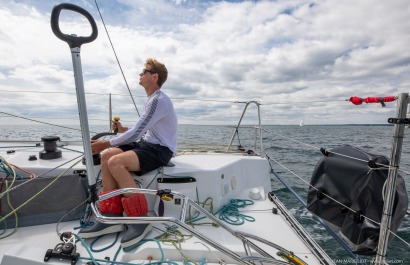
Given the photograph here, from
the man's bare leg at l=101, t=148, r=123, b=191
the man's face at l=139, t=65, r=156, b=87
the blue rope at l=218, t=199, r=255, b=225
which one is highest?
the man's face at l=139, t=65, r=156, b=87

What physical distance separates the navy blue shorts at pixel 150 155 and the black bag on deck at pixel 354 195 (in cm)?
124

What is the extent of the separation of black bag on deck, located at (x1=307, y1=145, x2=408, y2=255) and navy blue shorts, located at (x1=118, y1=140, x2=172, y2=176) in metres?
1.24

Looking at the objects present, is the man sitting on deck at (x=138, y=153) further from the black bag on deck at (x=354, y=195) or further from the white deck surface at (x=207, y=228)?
the black bag on deck at (x=354, y=195)

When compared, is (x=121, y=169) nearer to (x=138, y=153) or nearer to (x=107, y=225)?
(x=138, y=153)

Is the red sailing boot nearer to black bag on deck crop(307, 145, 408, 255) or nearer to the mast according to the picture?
black bag on deck crop(307, 145, 408, 255)

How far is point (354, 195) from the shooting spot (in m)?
1.47

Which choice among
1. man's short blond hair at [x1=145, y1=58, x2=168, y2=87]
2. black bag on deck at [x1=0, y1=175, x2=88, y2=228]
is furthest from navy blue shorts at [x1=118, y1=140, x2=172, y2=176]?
man's short blond hair at [x1=145, y1=58, x2=168, y2=87]

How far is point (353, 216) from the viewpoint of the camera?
1.46m

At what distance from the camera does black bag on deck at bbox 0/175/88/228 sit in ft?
6.48

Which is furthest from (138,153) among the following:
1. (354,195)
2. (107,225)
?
(354,195)

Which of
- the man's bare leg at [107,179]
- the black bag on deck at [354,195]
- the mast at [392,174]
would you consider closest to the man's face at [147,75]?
the man's bare leg at [107,179]

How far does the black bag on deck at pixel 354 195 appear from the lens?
1347mm

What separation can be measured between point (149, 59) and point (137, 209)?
4.49ft

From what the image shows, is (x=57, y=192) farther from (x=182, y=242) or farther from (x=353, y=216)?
(x=353, y=216)
